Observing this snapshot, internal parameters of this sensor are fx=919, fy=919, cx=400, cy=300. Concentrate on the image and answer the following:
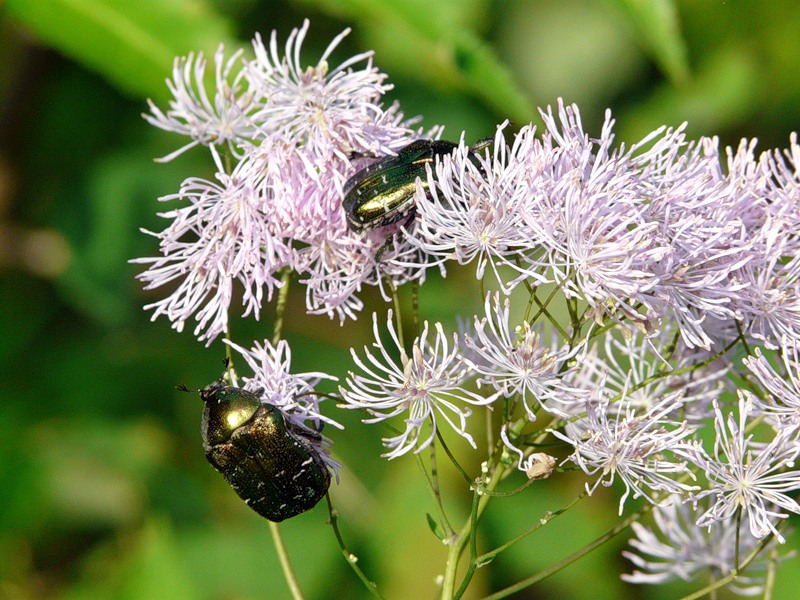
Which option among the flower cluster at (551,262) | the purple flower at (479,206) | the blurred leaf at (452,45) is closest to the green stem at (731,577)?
the flower cluster at (551,262)

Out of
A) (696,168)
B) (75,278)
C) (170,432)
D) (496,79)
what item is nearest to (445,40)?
(496,79)

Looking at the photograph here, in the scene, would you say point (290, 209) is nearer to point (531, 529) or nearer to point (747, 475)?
point (531, 529)

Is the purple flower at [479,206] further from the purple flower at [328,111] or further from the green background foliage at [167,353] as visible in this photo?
the green background foliage at [167,353]

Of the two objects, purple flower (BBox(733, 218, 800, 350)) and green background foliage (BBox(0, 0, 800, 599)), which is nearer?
purple flower (BBox(733, 218, 800, 350))

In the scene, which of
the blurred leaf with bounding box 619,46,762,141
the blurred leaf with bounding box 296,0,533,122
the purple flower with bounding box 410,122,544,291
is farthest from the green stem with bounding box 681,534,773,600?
the blurred leaf with bounding box 619,46,762,141

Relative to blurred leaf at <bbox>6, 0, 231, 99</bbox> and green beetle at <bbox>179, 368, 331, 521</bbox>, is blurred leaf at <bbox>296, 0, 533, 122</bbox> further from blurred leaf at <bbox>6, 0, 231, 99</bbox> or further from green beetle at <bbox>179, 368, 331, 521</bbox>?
green beetle at <bbox>179, 368, 331, 521</bbox>
